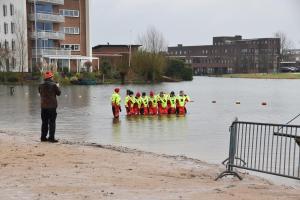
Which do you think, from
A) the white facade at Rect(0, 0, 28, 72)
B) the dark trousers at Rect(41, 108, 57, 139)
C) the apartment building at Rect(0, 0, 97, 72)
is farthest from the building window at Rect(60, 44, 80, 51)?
the dark trousers at Rect(41, 108, 57, 139)

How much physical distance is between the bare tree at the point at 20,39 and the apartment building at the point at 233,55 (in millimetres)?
88819

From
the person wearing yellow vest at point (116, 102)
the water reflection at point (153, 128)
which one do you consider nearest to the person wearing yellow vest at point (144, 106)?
the water reflection at point (153, 128)

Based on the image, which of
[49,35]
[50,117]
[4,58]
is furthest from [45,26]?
[50,117]

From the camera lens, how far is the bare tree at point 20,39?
78.9m

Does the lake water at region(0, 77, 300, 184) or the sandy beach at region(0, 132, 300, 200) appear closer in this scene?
the sandy beach at region(0, 132, 300, 200)

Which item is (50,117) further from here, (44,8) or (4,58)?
(44,8)

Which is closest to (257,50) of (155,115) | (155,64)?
(155,64)

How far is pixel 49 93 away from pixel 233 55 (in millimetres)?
164126

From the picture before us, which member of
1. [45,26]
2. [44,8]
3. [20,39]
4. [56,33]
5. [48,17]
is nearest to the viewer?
[20,39]

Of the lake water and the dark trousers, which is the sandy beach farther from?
the lake water

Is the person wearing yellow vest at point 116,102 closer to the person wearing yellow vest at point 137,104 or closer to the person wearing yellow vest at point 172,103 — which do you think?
the person wearing yellow vest at point 137,104

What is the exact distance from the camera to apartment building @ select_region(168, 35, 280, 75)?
169 meters

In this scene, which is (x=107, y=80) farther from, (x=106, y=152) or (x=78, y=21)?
(x=106, y=152)

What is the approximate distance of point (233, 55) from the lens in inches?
6909
